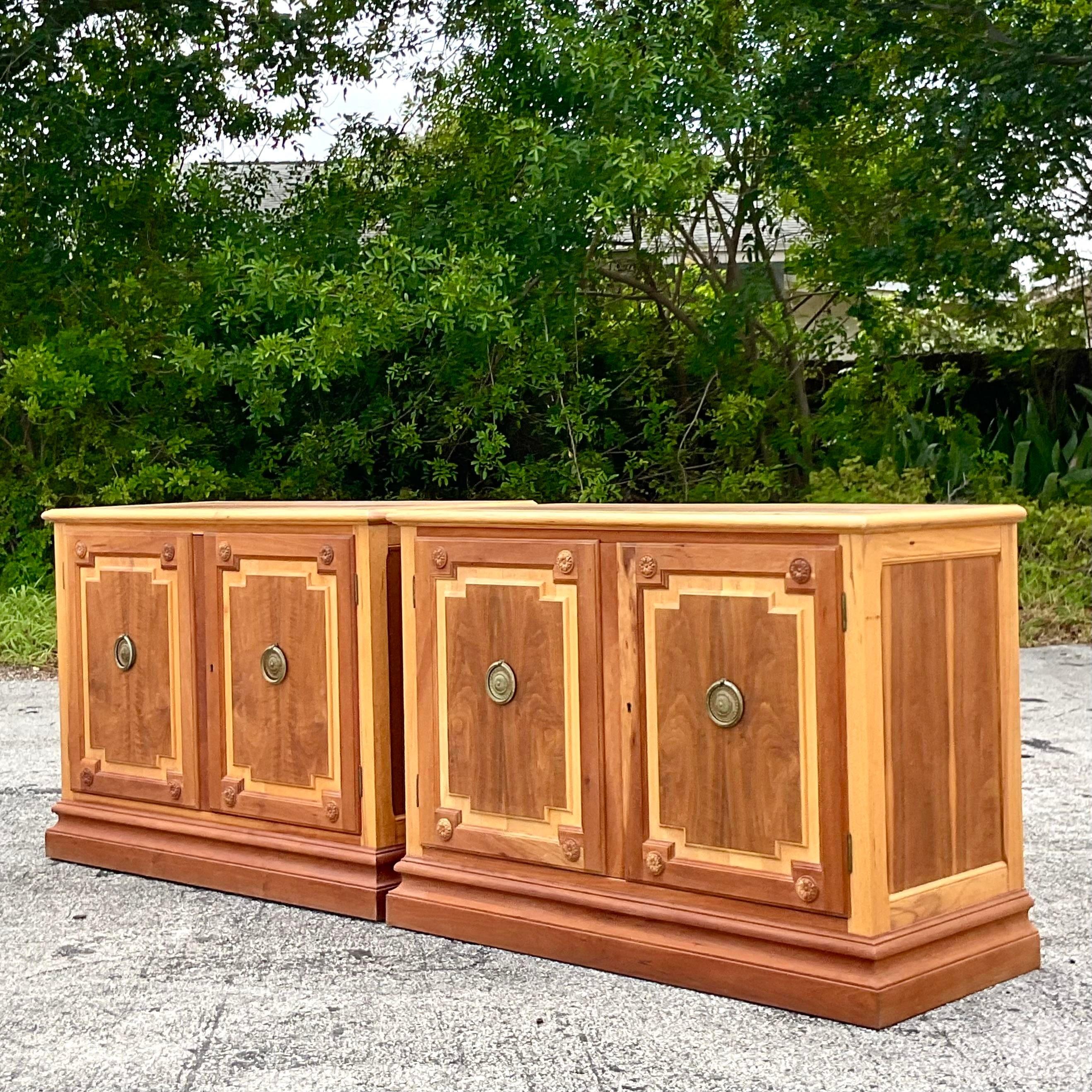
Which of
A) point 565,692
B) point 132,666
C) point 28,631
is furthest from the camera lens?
point 28,631

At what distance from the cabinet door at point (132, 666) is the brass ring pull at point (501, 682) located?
1254mm

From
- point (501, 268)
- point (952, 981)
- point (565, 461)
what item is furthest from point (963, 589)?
point (565, 461)

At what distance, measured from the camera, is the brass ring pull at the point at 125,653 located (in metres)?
5.34

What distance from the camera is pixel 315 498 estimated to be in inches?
520

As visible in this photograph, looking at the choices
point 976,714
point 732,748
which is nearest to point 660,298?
point 976,714

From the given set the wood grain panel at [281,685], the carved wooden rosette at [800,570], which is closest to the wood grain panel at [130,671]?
the wood grain panel at [281,685]

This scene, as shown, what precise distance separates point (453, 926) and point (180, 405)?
29.1 ft

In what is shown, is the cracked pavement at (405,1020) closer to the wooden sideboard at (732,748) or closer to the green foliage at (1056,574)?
the wooden sideboard at (732,748)

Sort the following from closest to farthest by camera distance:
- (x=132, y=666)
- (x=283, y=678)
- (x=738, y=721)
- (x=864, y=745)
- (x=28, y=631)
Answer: (x=864, y=745), (x=738, y=721), (x=283, y=678), (x=132, y=666), (x=28, y=631)

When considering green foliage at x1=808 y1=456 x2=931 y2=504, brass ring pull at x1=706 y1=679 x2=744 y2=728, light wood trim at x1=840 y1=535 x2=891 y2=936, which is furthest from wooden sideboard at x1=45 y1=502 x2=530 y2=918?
green foliage at x1=808 y1=456 x2=931 y2=504

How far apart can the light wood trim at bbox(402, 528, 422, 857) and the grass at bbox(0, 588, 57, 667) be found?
6.50m

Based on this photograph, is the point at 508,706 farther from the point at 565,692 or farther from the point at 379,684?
the point at 379,684

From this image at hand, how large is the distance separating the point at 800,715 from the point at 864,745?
182 millimetres

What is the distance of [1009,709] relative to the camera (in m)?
4.01
